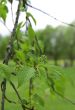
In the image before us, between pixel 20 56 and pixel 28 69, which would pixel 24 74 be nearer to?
pixel 28 69

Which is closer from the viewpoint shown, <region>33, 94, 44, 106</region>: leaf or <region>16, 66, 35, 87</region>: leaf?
<region>16, 66, 35, 87</region>: leaf

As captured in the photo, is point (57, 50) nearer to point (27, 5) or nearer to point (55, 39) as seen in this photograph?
point (55, 39)

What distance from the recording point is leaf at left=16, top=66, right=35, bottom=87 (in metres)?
0.96

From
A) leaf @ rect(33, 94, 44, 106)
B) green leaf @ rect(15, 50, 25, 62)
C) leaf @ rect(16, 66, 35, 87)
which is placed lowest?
leaf @ rect(33, 94, 44, 106)

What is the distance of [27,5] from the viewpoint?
48.1 inches

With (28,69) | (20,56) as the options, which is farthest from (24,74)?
A: (20,56)

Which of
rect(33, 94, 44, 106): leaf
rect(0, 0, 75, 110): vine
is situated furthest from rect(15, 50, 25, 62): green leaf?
rect(33, 94, 44, 106): leaf

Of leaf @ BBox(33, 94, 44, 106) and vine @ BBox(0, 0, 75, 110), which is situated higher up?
vine @ BBox(0, 0, 75, 110)

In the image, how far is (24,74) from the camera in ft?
3.21

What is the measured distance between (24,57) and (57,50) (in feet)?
135

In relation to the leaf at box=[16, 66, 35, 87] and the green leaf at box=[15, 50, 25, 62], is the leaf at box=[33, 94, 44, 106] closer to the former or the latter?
the green leaf at box=[15, 50, 25, 62]

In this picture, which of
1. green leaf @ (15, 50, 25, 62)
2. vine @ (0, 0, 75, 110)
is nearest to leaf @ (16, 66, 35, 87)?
vine @ (0, 0, 75, 110)

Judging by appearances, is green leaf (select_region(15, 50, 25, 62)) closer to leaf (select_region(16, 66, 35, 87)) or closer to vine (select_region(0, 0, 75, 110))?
vine (select_region(0, 0, 75, 110))

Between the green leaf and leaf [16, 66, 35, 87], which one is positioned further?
the green leaf
